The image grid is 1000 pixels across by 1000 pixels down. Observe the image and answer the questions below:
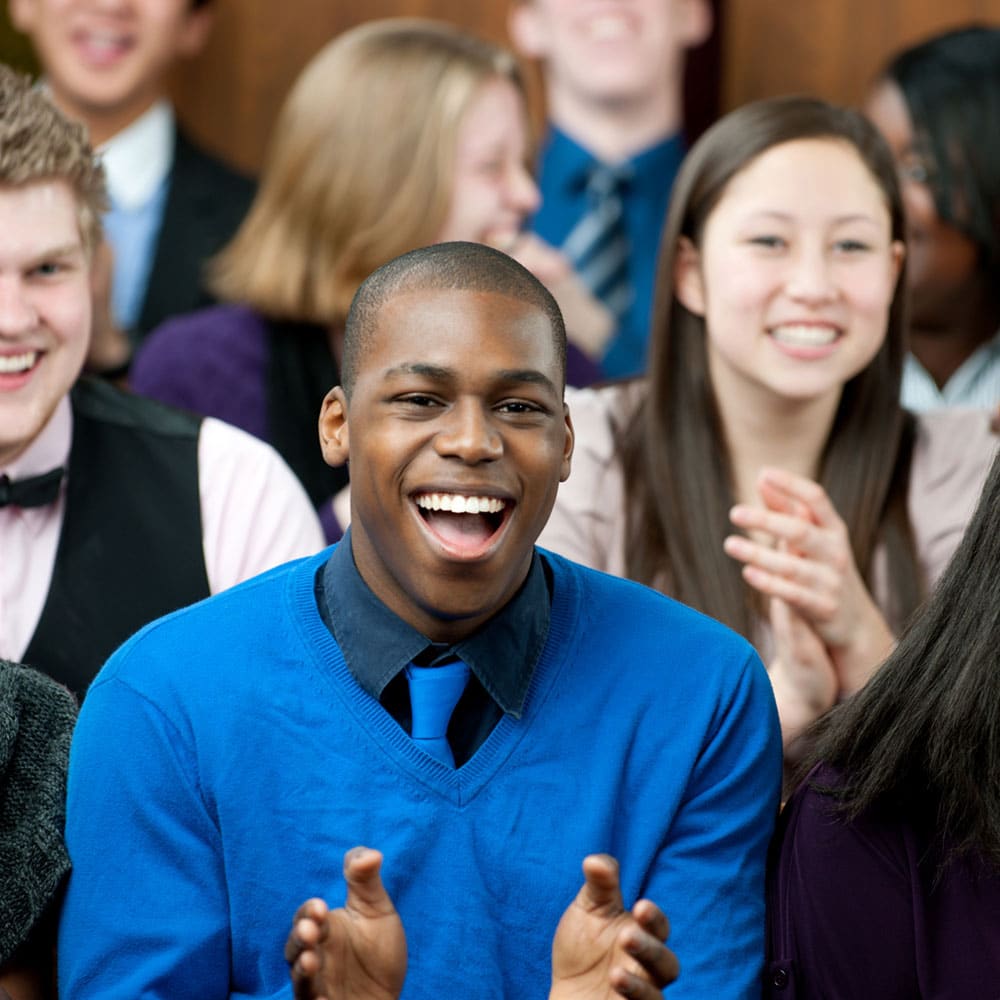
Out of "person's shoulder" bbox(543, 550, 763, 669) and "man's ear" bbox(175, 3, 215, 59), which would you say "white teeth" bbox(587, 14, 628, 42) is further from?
"person's shoulder" bbox(543, 550, 763, 669)

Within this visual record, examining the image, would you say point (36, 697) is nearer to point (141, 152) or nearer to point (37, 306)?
point (37, 306)

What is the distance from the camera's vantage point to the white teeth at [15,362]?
6.13ft

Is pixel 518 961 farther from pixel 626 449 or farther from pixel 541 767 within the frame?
pixel 626 449

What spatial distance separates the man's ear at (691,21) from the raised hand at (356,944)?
7.66 ft

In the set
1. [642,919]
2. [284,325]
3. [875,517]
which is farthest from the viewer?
[284,325]

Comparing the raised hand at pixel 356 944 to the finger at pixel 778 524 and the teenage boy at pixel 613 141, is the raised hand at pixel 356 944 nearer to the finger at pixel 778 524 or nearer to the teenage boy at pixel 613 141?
the finger at pixel 778 524

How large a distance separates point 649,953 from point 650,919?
2cm

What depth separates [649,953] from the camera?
1.21m

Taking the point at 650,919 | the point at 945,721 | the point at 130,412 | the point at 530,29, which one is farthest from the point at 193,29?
the point at 650,919

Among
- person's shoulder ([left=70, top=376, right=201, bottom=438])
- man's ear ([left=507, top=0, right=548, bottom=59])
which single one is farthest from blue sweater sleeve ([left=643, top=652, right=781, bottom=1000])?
man's ear ([left=507, top=0, right=548, bottom=59])

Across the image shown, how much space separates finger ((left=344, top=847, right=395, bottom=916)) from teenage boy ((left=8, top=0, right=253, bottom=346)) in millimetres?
1927

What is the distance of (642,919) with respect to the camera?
1.22 m

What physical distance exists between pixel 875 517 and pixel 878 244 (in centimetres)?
34

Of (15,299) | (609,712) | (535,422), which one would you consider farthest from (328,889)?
(15,299)
